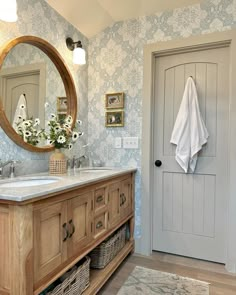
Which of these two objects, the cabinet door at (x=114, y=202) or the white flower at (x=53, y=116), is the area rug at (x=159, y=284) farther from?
the white flower at (x=53, y=116)

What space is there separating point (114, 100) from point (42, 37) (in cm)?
94

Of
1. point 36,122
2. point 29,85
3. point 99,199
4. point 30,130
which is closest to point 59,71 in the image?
point 29,85

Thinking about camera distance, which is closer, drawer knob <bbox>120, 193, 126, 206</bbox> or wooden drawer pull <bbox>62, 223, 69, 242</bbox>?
wooden drawer pull <bbox>62, 223, 69, 242</bbox>

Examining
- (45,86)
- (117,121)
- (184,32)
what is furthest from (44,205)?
(184,32)

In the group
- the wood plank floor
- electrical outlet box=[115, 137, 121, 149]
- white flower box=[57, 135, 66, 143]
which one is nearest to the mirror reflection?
→ white flower box=[57, 135, 66, 143]

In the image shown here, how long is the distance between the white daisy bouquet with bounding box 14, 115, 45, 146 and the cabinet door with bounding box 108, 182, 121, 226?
714 millimetres

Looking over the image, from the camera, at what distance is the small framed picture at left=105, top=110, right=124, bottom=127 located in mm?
2525

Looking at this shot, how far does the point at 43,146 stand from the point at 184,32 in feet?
5.74

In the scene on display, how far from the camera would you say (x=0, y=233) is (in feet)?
3.67

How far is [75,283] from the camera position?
1512mm

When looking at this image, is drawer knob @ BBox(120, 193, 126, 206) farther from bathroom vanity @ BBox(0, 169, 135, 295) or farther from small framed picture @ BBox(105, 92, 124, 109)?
small framed picture @ BBox(105, 92, 124, 109)

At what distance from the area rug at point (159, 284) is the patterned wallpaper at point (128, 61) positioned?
20.1 inches

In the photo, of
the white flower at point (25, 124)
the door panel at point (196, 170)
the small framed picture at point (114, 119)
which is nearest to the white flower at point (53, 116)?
the white flower at point (25, 124)

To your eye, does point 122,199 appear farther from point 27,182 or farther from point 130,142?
point 27,182
